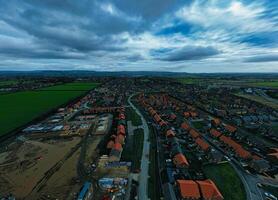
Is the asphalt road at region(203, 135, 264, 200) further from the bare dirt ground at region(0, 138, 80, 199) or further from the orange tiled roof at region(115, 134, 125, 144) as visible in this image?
the bare dirt ground at region(0, 138, 80, 199)

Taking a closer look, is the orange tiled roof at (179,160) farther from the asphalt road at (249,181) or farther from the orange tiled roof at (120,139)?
the orange tiled roof at (120,139)

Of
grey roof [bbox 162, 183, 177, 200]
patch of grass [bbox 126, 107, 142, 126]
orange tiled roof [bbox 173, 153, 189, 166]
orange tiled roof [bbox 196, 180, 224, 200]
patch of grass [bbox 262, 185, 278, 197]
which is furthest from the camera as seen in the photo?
patch of grass [bbox 126, 107, 142, 126]

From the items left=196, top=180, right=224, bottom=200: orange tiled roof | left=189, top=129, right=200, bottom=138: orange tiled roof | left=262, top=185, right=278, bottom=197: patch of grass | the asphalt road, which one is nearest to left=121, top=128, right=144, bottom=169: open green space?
left=196, top=180, right=224, bottom=200: orange tiled roof

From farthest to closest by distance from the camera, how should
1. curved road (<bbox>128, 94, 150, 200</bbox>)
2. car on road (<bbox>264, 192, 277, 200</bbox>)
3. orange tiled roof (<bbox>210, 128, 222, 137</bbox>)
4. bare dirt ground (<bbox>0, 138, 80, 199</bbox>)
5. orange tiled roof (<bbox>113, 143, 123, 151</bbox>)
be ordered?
orange tiled roof (<bbox>210, 128, 222, 137</bbox>), orange tiled roof (<bbox>113, 143, 123, 151</bbox>), bare dirt ground (<bbox>0, 138, 80, 199</bbox>), curved road (<bbox>128, 94, 150, 200</bbox>), car on road (<bbox>264, 192, 277, 200</bbox>)

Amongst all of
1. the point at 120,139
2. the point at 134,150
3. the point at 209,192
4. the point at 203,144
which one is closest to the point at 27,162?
the point at 120,139

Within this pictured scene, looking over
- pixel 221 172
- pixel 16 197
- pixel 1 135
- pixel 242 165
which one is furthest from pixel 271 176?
pixel 1 135

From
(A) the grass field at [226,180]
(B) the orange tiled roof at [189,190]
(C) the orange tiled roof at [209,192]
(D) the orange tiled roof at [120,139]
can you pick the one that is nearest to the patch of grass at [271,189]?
(A) the grass field at [226,180]
